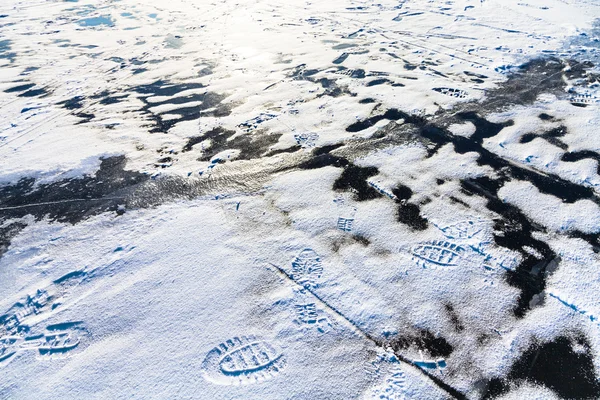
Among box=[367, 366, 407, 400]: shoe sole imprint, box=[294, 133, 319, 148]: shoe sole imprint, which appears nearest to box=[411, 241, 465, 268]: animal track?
box=[367, 366, 407, 400]: shoe sole imprint

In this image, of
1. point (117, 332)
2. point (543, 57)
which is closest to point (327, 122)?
point (117, 332)

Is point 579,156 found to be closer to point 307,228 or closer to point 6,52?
point 307,228

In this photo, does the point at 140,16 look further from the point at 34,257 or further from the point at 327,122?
the point at 34,257

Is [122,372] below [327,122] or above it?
below

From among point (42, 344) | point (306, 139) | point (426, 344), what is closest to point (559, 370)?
point (426, 344)

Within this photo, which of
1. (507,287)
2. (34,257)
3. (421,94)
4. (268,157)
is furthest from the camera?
(421,94)

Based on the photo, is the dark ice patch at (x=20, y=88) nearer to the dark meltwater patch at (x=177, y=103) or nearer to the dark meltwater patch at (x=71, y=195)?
the dark meltwater patch at (x=177, y=103)

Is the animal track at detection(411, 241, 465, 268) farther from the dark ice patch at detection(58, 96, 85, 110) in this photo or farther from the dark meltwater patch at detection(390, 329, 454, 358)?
the dark ice patch at detection(58, 96, 85, 110)
